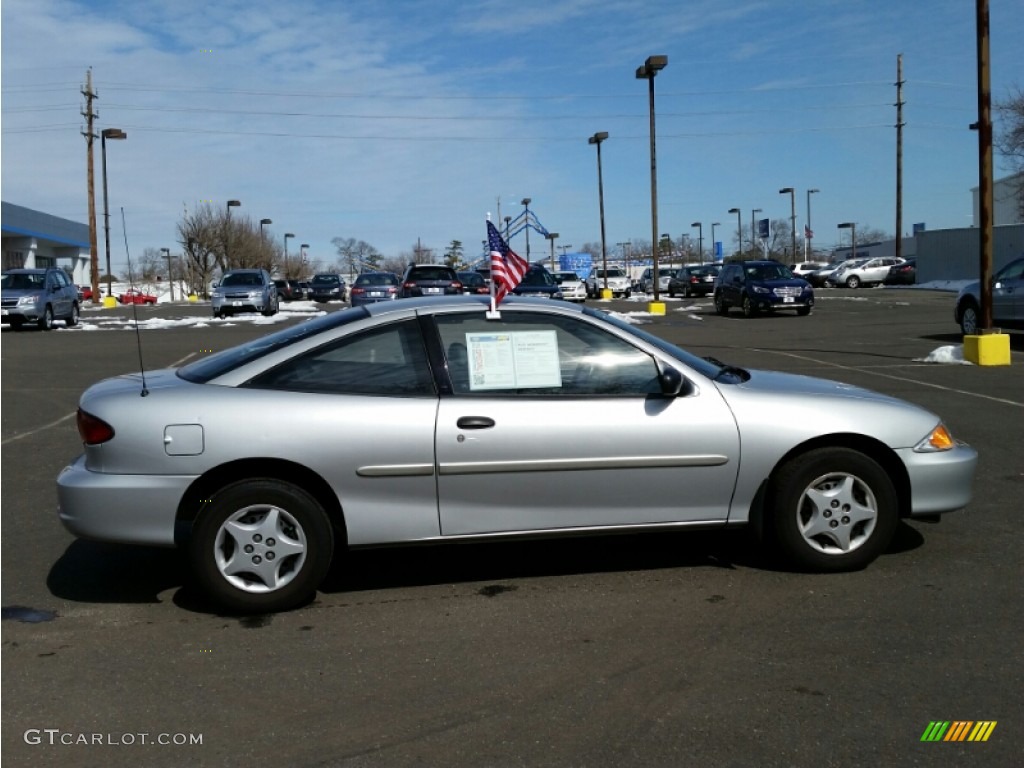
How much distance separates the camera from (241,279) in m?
32.2

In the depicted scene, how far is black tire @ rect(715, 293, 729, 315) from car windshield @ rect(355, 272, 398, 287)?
33.2ft

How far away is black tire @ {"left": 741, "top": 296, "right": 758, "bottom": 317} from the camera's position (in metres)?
28.8

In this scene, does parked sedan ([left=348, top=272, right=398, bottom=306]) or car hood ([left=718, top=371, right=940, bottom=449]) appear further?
parked sedan ([left=348, top=272, right=398, bottom=306])

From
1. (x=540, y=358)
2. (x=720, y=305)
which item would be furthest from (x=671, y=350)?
(x=720, y=305)

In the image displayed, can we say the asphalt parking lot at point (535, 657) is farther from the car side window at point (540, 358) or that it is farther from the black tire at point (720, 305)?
the black tire at point (720, 305)

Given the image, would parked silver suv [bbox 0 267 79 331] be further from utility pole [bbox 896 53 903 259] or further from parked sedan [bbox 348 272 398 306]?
utility pole [bbox 896 53 903 259]

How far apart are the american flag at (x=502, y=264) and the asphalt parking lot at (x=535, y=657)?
1517mm

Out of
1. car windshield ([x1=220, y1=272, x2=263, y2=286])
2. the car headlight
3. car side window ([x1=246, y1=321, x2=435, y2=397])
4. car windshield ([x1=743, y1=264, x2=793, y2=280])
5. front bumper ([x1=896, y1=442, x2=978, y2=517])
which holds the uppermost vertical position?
car windshield ([x1=220, y1=272, x2=263, y2=286])

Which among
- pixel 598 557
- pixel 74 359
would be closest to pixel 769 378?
pixel 598 557

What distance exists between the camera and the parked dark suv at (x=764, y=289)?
28.4m

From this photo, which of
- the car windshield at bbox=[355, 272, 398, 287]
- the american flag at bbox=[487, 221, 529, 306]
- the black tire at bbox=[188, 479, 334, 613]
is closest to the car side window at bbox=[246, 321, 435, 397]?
the black tire at bbox=[188, 479, 334, 613]

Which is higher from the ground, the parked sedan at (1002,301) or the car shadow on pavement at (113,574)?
the parked sedan at (1002,301)

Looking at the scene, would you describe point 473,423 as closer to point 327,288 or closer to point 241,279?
point 241,279

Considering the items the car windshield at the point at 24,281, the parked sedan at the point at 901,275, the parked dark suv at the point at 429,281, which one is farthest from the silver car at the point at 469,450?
the parked sedan at the point at 901,275
